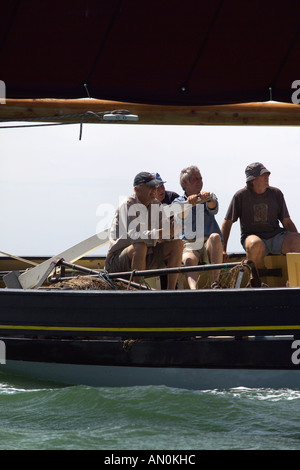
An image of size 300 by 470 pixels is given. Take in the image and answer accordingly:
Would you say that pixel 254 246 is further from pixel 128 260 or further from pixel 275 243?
pixel 128 260

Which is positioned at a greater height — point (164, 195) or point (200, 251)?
point (164, 195)

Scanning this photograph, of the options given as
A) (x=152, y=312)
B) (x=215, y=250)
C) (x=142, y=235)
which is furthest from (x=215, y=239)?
(x=152, y=312)

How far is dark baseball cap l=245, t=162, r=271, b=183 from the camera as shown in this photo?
742 centimetres

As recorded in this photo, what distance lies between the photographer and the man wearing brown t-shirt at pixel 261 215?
24.4ft

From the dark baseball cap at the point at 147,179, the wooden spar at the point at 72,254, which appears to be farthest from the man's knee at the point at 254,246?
the wooden spar at the point at 72,254

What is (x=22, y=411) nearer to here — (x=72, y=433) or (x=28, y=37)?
(x=72, y=433)

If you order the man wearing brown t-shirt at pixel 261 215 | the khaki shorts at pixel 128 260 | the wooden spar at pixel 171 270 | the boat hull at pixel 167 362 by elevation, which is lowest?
the boat hull at pixel 167 362

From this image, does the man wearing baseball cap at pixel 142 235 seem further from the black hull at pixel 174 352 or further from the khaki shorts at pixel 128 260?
the black hull at pixel 174 352

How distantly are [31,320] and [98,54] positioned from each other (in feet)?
7.95

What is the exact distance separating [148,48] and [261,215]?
173cm

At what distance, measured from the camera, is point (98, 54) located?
7891 mm

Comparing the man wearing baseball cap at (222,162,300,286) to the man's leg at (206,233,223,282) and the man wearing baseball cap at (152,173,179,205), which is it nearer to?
the man's leg at (206,233,223,282)

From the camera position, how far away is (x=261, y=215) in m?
7.50
